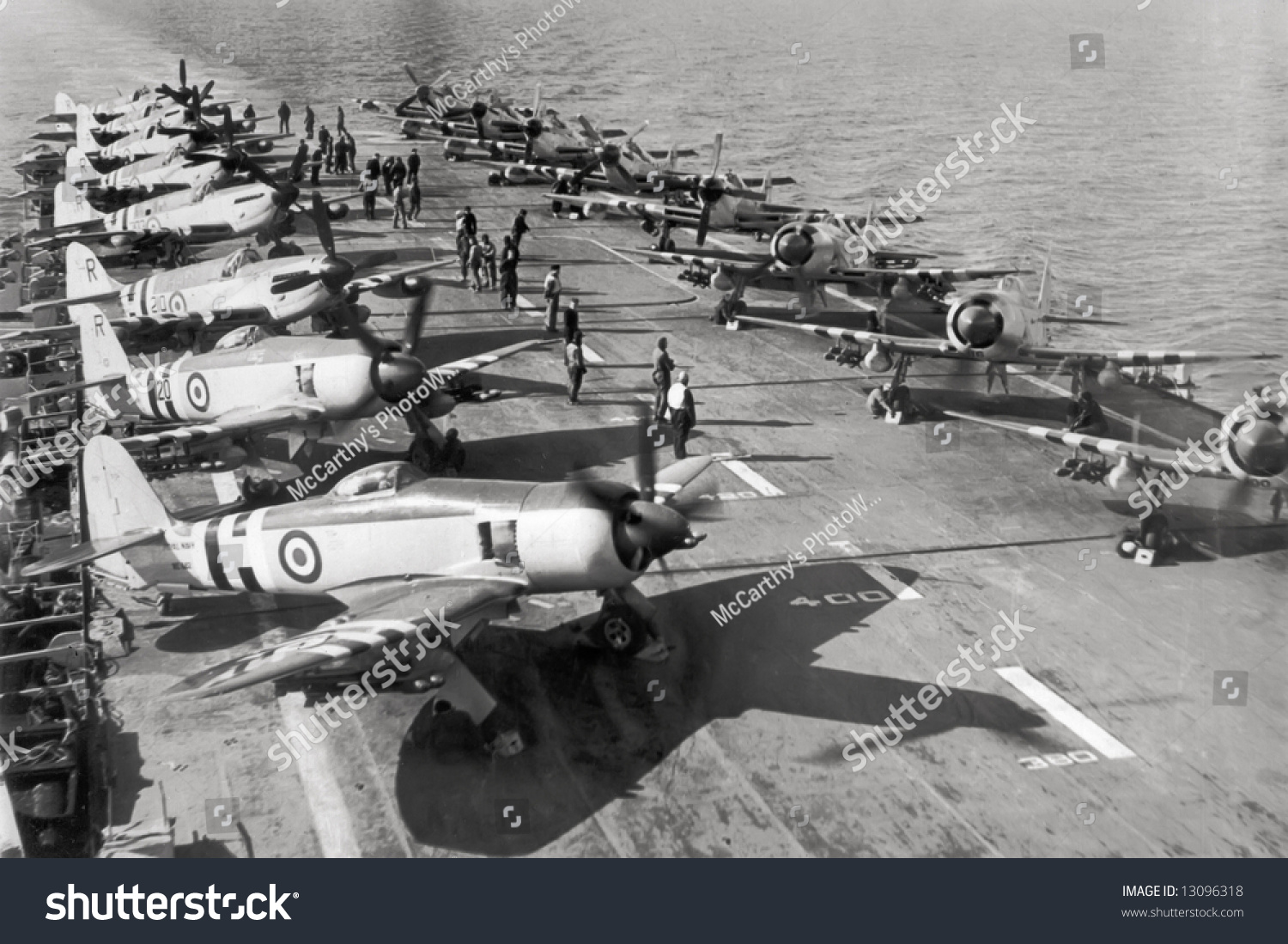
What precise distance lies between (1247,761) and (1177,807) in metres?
1.63

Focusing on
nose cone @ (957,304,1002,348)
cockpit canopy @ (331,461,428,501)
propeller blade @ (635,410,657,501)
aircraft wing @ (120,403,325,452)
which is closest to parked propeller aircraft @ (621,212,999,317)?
nose cone @ (957,304,1002,348)

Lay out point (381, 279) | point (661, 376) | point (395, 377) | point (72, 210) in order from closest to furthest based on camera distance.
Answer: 1. point (395, 377)
2. point (661, 376)
3. point (381, 279)
4. point (72, 210)

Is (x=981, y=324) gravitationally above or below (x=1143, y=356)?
above

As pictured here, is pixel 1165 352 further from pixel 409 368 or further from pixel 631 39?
pixel 631 39

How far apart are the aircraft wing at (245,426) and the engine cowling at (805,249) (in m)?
15.0

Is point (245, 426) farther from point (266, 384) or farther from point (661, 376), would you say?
point (661, 376)

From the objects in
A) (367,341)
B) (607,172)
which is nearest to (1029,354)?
(367,341)

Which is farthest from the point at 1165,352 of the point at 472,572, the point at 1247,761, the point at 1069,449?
the point at 472,572

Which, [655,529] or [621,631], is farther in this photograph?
[621,631]

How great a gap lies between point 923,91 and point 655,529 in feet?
306

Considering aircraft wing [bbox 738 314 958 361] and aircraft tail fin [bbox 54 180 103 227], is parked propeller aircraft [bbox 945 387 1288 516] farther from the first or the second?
aircraft tail fin [bbox 54 180 103 227]

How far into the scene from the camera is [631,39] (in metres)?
141

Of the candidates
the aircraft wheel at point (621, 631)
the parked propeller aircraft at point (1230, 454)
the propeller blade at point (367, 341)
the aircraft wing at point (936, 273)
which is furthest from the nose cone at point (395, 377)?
the aircraft wing at point (936, 273)

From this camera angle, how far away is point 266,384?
2388cm
